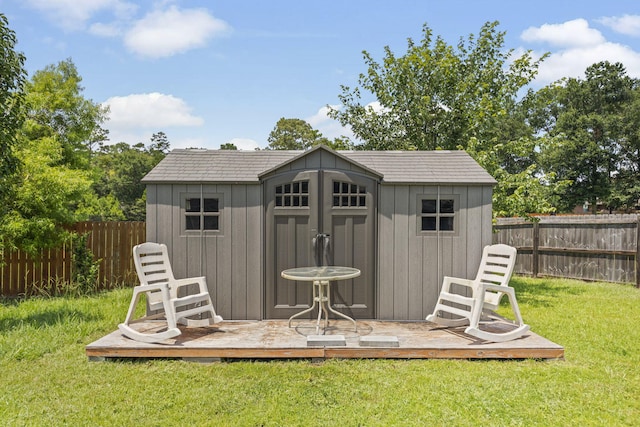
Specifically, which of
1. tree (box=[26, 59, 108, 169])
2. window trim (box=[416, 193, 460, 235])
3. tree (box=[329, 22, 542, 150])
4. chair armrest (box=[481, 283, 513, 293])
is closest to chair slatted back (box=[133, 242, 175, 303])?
window trim (box=[416, 193, 460, 235])

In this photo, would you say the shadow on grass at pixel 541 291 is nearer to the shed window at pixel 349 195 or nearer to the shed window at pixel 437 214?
the shed window at pixel 437 214

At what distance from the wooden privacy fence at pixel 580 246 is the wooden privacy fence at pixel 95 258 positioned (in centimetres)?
798

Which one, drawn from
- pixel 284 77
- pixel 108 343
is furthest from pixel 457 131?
pixel 108 343

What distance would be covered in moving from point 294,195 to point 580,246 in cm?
746

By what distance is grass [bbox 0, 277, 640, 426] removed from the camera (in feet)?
8.91

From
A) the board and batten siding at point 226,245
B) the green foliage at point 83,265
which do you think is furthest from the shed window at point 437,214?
the green foliage at point 83,265

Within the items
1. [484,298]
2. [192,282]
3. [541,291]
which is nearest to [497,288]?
[484,298]

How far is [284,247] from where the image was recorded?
16.1 feet

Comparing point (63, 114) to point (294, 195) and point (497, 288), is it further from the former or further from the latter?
point (497, 288)

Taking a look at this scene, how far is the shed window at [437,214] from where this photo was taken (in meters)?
4.97

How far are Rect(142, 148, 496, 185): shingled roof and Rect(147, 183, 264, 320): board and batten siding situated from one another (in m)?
0.14

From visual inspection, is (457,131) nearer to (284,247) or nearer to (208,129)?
(284,247)

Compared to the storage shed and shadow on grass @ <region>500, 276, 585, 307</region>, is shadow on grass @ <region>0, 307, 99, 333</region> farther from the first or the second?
shadow on grass @ <region>500, 276, 585, 307</region>

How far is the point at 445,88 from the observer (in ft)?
28.3
